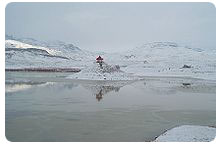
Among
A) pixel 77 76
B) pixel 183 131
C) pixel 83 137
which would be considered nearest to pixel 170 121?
pixel 183 131

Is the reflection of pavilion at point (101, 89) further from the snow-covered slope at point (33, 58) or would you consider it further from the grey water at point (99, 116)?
the snow-covered slope at point (33, 58)

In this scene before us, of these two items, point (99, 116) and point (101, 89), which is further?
point (101, 89)

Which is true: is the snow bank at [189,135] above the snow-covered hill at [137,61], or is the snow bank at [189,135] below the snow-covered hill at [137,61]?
below

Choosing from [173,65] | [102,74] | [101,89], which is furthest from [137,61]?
[101,89]

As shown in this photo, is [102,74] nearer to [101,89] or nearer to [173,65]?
[101,89]

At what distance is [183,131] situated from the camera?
805 cm

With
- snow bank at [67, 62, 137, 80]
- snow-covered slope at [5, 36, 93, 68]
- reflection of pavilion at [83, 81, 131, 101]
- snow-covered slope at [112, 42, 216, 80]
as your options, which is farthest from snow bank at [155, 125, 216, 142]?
snow-covered slope at [5, 36, 93, 68]

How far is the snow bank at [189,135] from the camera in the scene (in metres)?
7.30

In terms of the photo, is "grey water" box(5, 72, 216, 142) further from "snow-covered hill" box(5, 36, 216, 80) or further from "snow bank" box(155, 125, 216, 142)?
"snow-covered hill" box(5, 36, 216, 80)

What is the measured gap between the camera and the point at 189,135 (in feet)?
25.2

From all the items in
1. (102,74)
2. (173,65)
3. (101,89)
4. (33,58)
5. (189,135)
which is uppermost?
(33,58)

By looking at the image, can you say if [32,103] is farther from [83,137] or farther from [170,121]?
[170,121]

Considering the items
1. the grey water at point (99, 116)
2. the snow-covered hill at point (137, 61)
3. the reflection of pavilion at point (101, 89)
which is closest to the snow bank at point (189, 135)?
the grey water at point (99, 116)

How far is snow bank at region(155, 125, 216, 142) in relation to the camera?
23.9 ft
